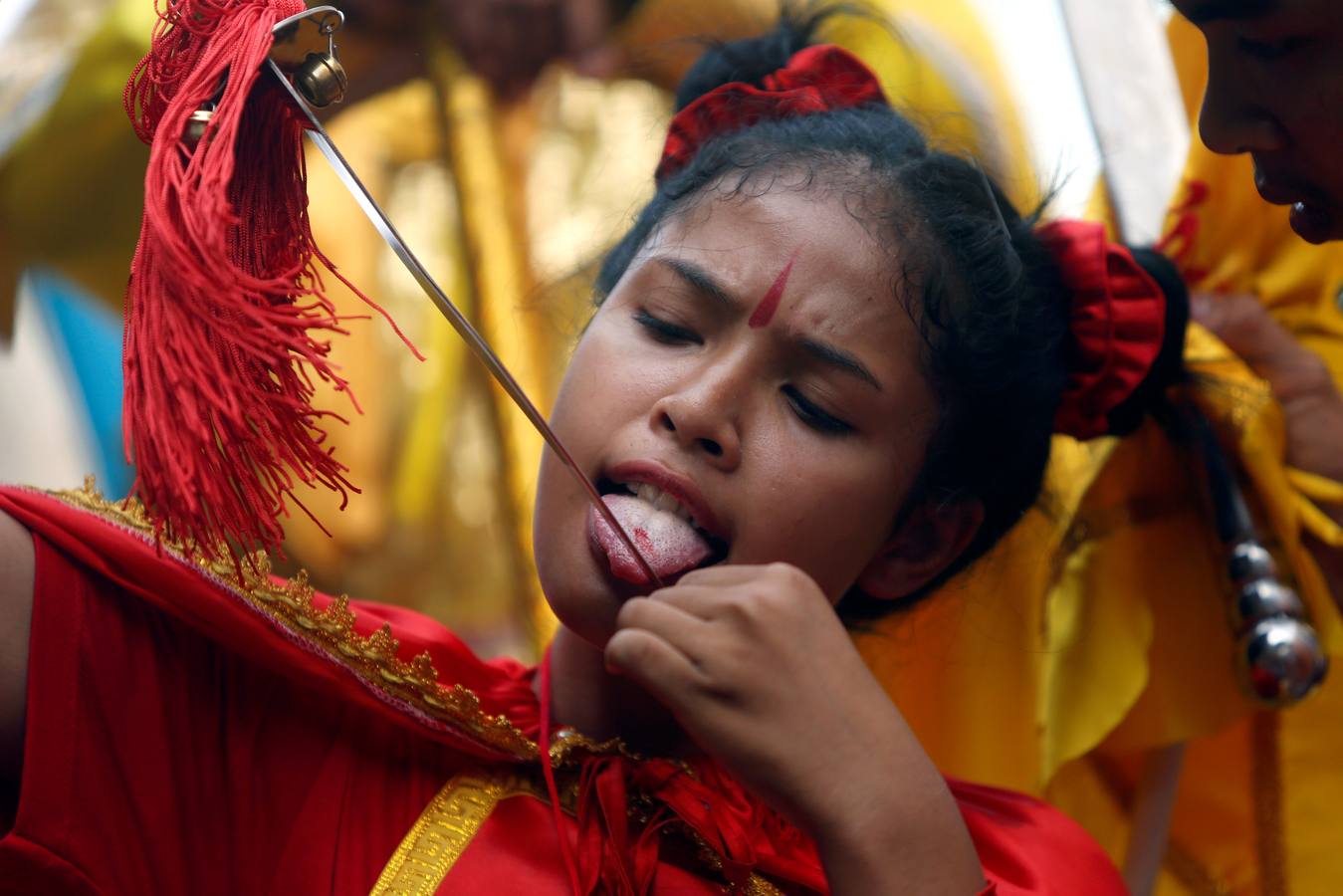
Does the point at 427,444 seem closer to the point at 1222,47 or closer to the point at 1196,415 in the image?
the point at 1196,415

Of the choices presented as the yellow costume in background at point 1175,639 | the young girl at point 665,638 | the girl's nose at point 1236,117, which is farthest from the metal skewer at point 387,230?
the yellow costume in background at point 1175,639

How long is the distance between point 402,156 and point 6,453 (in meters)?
0.83

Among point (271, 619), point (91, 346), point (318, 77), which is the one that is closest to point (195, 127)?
point (318, 77)

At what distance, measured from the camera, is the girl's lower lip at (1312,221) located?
1.01 metres

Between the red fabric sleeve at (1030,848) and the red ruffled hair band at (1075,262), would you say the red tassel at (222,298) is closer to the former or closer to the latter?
the red ruffled hair band at (1075,262)

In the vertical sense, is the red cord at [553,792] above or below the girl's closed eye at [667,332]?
below

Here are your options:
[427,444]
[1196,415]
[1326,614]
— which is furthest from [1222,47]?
[427,444]

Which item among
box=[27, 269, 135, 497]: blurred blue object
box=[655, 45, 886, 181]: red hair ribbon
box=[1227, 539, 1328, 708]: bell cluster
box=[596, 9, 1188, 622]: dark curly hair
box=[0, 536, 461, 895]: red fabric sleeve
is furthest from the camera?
box=[27, 269, 135, 497]: blurred blue object

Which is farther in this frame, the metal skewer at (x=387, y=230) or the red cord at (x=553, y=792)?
the red cord at (x=553, y=792)

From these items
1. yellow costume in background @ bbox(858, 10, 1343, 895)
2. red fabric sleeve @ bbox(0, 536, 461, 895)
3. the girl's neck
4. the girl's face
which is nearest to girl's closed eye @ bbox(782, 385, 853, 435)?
the girl's face

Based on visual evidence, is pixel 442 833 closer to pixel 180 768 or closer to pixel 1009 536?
pixel 180 768

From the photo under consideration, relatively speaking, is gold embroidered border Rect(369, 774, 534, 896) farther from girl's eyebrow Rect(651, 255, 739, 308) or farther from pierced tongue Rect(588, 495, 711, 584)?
girl's eyebrow Rect(651, 255, 739, 308)

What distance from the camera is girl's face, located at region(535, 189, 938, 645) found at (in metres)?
0.94

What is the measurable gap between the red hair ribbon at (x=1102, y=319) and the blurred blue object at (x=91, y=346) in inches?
58.3
